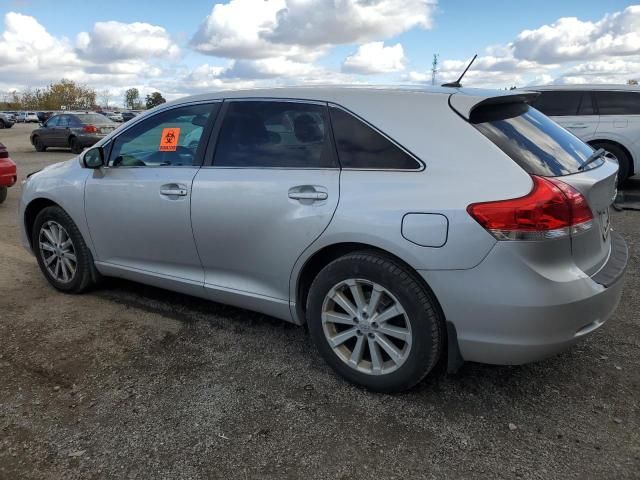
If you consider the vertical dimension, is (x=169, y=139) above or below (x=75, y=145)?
above

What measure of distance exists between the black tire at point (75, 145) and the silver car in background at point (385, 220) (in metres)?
16.4

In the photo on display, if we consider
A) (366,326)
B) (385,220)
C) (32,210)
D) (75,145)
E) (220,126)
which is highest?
(220,126)

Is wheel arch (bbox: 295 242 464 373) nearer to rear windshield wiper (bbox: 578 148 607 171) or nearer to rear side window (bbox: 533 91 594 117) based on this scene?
rear windshield wiper (bbox: 578 148 607 171)

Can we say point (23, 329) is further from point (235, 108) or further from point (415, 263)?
point (415, 263)

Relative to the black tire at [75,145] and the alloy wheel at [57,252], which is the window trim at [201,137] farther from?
the black tire at [75,145]

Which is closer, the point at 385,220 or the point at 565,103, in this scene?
the point at 385,220

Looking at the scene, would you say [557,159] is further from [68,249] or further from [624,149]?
[624,149]

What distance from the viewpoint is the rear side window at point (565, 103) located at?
8.91 metres

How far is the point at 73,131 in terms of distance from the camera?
18703 mm

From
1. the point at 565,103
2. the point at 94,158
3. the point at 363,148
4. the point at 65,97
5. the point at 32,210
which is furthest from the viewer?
the point at 65,97

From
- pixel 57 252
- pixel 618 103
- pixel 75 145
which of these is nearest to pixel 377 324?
pixel 57 252

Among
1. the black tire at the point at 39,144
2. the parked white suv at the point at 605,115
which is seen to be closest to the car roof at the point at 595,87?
the parked white suv at the point at 605,115

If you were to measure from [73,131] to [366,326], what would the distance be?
1865cm

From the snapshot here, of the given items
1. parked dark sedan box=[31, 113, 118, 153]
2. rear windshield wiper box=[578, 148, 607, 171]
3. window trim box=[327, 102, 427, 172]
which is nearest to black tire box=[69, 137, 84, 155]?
parked dark sedan box=[31, 113, 118, 153]
